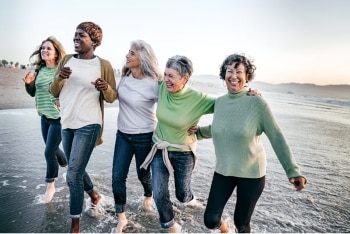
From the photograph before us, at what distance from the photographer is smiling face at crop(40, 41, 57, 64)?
4.48 metres

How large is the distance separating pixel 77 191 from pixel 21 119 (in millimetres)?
7964

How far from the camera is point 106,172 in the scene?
5.80m

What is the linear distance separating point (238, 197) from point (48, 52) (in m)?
3.40

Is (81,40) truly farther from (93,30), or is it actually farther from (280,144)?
(280,144)

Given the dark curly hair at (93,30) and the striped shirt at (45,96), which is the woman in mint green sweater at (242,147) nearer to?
the dark curly hair at (93,30)

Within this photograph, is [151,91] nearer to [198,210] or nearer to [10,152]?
[198,210]

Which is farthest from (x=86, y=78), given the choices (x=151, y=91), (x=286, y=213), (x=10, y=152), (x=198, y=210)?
(x=10, y=152)

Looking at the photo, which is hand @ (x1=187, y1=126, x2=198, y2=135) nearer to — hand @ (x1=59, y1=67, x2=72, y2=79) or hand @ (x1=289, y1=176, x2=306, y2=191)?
hand @ (x1=289, y1=176, x2=306, y2=191)

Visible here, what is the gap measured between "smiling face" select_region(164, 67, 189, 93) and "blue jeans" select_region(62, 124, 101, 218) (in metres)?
1.00

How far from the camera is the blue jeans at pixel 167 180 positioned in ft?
11.7

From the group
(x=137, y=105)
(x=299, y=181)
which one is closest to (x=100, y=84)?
(x=137, y=105)

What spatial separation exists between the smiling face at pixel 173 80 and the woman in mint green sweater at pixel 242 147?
610mm

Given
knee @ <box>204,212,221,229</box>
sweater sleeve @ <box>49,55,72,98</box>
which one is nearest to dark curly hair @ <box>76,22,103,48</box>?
sweater sleeve @ <box>49,55,72,98</box>

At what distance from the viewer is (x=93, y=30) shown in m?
3.64
